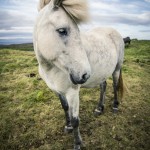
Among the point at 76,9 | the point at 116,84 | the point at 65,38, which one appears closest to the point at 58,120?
the point at 116,84

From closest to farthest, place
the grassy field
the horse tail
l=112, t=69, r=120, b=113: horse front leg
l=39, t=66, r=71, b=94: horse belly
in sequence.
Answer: l=39, t=66, r=71, b=94: horse belly < the grassy field < l=112, t=69, r=120, b=113: horse front leg < the horse tail

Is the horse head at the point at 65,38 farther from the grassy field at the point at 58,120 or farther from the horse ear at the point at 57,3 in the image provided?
the grassy field at the point at 58,120

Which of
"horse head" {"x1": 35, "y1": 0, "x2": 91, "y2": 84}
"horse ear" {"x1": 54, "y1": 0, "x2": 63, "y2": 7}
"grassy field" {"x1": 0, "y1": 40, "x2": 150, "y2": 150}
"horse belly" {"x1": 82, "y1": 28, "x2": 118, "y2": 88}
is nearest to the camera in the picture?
"horse head" {"x1": 35, "y1": 0, "x2": 91, "y2": 84}

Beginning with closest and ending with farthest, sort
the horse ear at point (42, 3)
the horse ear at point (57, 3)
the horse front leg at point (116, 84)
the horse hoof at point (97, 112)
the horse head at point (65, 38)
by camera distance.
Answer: the horse head at point (65, 38) → the horse ear at point (57, 3) → the horse ear at point (42, 3) → the horse hoof at point (97, 112) → the horse front leg at point (116, 84)

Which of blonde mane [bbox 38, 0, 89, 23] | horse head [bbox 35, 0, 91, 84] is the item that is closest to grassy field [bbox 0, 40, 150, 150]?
horse head [bbox 35, 0, 91, 84]

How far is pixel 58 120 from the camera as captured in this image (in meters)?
4.87

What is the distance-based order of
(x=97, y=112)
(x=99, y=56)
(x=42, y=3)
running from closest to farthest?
(x=42, y=3), (x=99, y=56), (x=97, y=112)

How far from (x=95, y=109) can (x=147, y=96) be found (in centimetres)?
220

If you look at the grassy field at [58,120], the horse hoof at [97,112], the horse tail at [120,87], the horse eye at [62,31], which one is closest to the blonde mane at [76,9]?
the horse eye at [62,31]

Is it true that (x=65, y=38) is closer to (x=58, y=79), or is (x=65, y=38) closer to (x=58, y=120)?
(x=58, y=79)

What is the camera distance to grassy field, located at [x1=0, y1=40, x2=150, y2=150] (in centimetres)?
410

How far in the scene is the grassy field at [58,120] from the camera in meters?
4.10

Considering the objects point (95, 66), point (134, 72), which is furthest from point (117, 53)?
point (134, 72)

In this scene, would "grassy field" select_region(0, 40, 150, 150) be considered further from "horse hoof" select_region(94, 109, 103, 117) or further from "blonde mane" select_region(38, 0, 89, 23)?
"blonde mane" select_region(38, 0, 89, 23)
